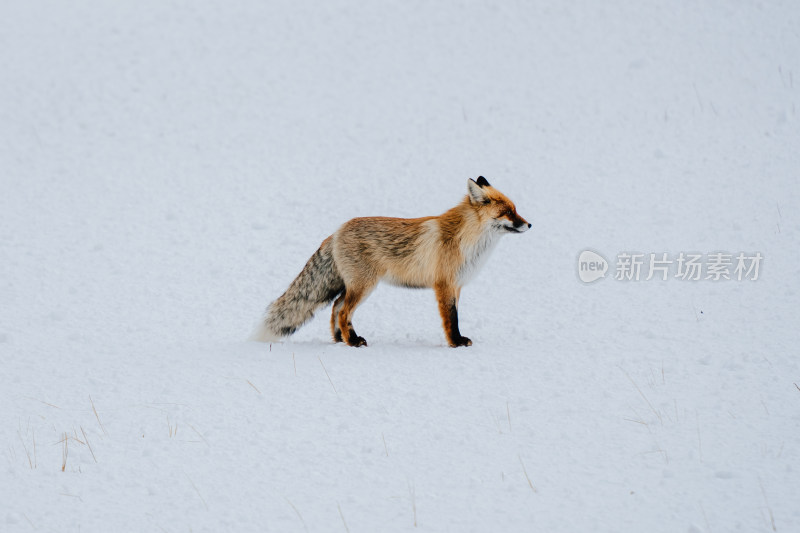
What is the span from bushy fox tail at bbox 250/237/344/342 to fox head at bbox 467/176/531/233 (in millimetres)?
1671

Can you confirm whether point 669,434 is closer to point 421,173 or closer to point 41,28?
point 421,173

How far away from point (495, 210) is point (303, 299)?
2264mm

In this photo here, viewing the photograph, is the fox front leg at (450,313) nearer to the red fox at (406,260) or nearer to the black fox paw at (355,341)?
the red fox at (406,260)

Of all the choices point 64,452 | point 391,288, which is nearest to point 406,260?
point 391,288

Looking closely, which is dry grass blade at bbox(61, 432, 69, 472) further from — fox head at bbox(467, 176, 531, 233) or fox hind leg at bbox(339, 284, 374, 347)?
fox head at bbox(467, 176, 531, 233)

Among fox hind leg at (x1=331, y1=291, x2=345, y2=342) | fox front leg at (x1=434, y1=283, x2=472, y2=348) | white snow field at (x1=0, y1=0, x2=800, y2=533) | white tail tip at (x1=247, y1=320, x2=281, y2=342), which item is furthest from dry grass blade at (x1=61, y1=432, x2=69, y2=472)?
fox front leg at (x1=434, y1=283, x2=472, y2=348)

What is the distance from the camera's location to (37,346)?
843cm

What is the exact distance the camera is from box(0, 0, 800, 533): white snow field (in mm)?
5281

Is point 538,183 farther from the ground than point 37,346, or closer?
farther from the ground

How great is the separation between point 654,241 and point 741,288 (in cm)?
197

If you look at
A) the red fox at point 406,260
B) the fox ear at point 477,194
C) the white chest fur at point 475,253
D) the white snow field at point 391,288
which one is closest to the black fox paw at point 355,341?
the red fox at point 406,260

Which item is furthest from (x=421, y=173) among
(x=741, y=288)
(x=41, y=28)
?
(x=41, y=28)

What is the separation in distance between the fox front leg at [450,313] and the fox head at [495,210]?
2.69 feet

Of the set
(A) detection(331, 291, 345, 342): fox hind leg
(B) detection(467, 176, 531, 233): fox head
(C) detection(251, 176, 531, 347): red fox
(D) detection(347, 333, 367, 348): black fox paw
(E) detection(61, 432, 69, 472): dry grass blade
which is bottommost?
(E) detection(61, 432, 69, 472): dry grass blade
